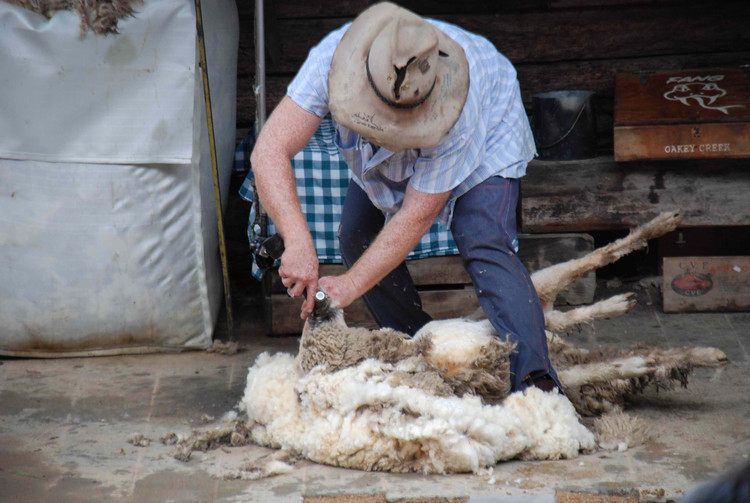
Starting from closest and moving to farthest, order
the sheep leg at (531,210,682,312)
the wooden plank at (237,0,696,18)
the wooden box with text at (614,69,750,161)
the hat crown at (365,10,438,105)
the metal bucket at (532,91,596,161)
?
the hat crown at (365,10,438,105) → the sheep leg at (531,210,682,312) → the wooden box with text at (614,69,750,161) → the metal bucket at (532,91,596,161) → the wooden plank at (237,0,696,18)

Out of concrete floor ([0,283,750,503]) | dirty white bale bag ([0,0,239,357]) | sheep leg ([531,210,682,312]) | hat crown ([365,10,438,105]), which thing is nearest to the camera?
hat crown ([365,10,438,105])

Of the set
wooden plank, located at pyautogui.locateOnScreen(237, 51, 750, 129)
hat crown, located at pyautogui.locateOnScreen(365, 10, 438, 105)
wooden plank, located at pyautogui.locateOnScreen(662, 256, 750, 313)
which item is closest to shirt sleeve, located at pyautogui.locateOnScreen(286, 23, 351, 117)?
hat crown, located at pyautogui.locateOnScreen(365, 10, 438, 105)

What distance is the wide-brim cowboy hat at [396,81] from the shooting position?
248 centimetres

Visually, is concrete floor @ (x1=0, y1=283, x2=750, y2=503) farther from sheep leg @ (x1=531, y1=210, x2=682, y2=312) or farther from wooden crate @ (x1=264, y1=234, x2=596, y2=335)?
sheep leg @ (x1=531, y1=210, x2=682, y2=312)

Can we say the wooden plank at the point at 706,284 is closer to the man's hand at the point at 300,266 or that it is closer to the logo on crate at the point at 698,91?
the logo on crate at the point at 698,91

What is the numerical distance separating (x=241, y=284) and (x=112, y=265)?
1283 mm

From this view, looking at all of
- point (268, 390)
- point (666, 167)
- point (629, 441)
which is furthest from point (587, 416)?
point (666, 167)

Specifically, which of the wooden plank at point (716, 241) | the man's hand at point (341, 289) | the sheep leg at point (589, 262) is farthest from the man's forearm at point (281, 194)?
the wooden plank at point (716, 241)

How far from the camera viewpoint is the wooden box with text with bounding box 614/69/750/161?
165 inches

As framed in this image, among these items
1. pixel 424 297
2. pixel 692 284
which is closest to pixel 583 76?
pixel 692 284

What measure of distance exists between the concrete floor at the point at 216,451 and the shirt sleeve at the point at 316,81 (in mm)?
1187

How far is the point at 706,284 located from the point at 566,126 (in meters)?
1.08

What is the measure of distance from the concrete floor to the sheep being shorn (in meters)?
0.07

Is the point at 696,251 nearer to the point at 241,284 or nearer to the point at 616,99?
the point at 616,99
